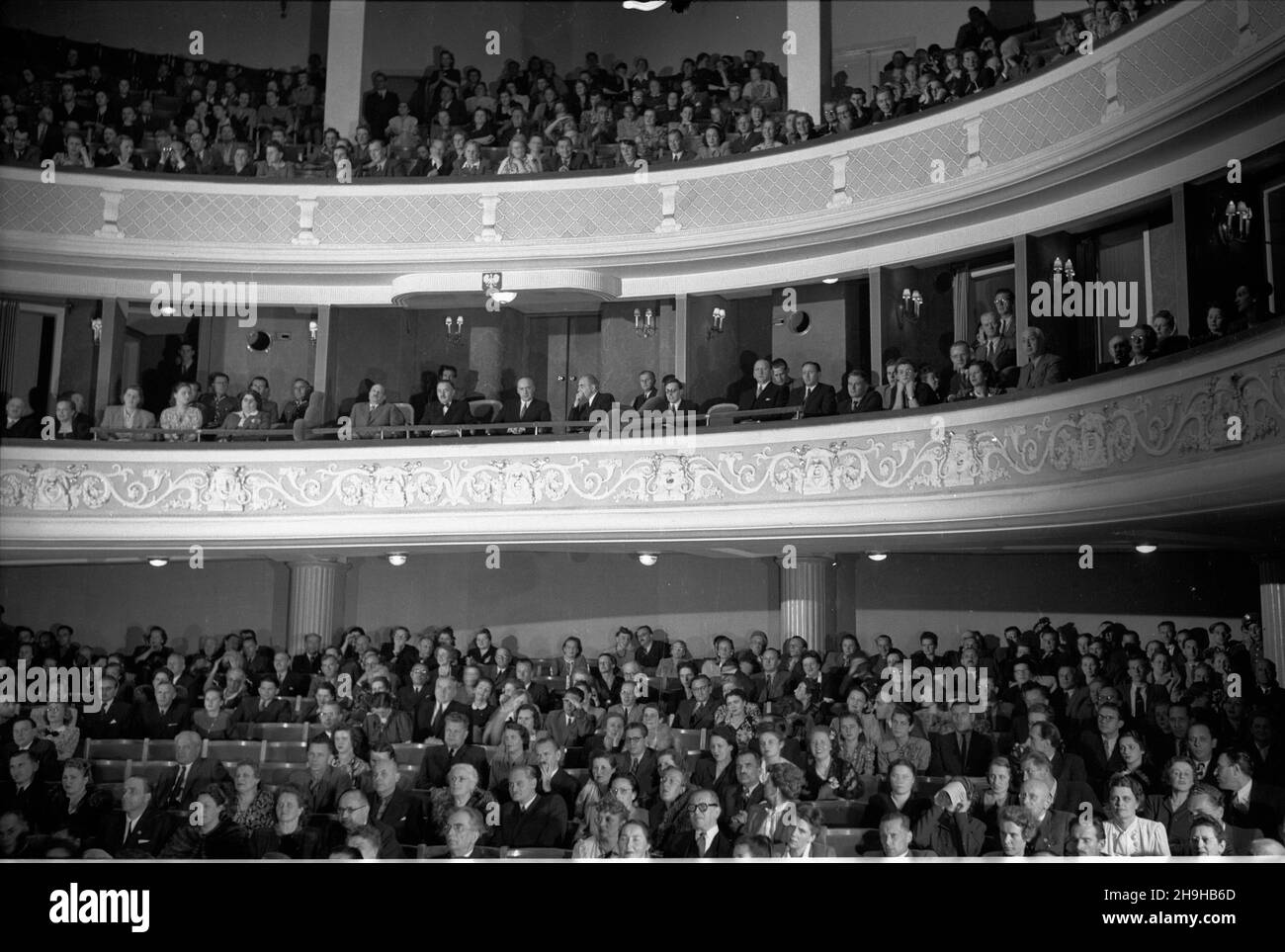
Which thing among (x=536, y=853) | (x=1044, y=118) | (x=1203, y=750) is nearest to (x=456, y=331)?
(x=1044, y=118)

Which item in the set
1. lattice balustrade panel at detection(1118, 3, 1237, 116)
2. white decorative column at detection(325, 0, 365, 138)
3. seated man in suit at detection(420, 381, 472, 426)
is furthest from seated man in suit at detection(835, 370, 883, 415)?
white decorative column at detection(325, 0, 365, 138)

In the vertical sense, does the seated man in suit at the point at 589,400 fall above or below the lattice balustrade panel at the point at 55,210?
below

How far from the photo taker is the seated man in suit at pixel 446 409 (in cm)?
1037

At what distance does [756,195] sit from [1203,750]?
253 inches

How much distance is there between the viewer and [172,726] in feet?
26.9

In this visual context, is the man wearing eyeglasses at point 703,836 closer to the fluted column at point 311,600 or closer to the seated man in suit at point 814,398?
the seated man in suit at point 814,398

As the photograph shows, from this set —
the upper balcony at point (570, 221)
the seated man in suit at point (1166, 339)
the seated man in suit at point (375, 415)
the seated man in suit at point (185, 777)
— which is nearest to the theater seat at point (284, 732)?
the seated man in suit at point (185, 777)

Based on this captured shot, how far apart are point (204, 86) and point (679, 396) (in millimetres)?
6086

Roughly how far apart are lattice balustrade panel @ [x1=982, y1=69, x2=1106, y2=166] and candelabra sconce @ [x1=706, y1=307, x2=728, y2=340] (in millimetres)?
2921

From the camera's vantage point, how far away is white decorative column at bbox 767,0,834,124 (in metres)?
11.9

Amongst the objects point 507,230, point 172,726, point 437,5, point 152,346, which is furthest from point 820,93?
point 172,726

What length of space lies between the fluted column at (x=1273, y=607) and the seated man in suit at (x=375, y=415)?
6504 millimetres

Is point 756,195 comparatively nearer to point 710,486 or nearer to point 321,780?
point 710,486
